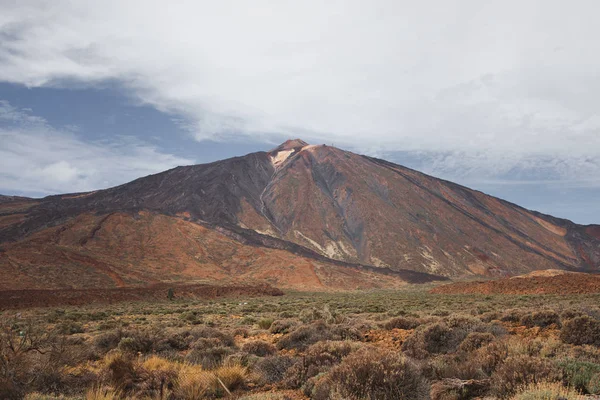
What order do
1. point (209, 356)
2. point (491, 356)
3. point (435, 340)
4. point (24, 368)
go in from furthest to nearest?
point (435, 340), point (209, 356), point (491, 356), point (24, 368)

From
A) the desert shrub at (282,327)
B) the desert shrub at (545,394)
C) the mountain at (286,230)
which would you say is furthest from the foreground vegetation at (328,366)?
the mountain at (286,230)

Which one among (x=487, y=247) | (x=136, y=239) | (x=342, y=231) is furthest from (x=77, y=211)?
(x=487, y=247)

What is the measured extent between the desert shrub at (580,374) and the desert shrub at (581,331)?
3.55 metres

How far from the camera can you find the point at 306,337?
11.2 metres

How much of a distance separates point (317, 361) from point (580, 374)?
14.6 feet

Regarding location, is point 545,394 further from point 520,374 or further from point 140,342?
point 140,342

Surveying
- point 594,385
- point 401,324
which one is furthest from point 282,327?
point 594,385

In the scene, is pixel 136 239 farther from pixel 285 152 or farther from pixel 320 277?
pixel 285 152

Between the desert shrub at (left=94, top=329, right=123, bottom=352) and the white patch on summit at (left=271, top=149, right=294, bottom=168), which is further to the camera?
the white patch on summit at (left=271, top=149, right=294, bottom=168)

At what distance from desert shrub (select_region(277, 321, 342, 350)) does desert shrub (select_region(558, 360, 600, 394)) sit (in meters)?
5.96

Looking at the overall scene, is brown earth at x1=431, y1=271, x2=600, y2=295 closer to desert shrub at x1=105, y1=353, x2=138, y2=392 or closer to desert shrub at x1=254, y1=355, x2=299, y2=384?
desert shrub at x1=254, y1=355, x2=299, y2=384

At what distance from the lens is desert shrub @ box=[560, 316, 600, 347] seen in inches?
357

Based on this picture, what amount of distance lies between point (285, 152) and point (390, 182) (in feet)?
177

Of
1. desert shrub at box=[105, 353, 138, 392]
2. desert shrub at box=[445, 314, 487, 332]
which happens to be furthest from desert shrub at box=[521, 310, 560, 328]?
desert shrub at box=[105, 353, 138, 392]
